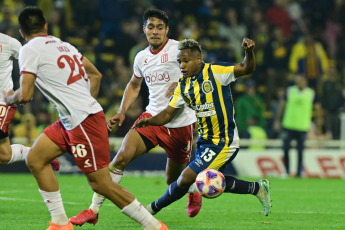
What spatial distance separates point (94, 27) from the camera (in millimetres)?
20594

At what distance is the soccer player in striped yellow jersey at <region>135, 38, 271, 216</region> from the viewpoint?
25.7 feet

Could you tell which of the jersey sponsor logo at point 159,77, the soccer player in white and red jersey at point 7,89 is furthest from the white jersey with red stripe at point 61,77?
the soccer player in white and red jersey at point 7,89

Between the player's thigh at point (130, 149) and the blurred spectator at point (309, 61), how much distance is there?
11187 mm

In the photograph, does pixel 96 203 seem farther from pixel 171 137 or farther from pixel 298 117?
pixel 298 117

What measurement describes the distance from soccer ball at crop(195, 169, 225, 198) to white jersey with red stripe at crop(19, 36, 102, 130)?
1.55m

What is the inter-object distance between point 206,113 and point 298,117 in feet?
29.7

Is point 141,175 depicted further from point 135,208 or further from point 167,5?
point 135,208

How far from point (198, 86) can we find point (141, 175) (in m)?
9.38

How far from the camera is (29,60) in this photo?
6.32 m

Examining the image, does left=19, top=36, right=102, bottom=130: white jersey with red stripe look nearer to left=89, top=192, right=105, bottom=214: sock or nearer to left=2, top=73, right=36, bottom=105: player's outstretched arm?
left=2, top=73, right=36, bottom=105: player's outstretched arm

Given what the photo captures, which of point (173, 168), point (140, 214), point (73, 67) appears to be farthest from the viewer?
point (173, 168)

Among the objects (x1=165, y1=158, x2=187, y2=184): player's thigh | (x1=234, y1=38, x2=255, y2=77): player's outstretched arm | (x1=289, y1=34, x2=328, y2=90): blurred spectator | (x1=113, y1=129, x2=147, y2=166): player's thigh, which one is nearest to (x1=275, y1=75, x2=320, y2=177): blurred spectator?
(x1=289, y1=34, x2=328, y2=90): blurred spectator

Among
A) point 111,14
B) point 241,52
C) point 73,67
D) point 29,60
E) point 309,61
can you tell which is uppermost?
point 29,60

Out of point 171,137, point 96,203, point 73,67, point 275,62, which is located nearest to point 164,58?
point 171,137
